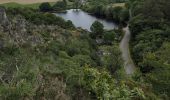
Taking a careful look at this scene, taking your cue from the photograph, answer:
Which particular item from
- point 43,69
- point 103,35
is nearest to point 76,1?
point 103,35

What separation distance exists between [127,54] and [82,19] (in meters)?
30.9

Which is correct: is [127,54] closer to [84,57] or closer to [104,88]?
[84,57]

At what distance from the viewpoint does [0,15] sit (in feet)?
132

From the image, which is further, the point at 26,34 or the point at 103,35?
the point at 103,35

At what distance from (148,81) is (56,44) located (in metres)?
15.9

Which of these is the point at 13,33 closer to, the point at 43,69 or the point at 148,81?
the point at 148,81

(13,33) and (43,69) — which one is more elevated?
(43,69)

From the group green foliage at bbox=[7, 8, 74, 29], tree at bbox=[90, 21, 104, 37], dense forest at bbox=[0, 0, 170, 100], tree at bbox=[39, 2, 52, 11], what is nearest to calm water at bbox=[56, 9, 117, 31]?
dense forest at bbox=[0, 0, 170, 100]

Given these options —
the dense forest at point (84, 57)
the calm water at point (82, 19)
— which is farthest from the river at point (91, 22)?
the dense forest at point (84, 57)

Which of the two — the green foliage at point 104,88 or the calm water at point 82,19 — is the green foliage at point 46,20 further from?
the green foliage at point 104,88

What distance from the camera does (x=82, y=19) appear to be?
72188 millimetres

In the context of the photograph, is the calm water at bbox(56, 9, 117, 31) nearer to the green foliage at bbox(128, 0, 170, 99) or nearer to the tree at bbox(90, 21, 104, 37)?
the tree at bbox(90, 21, 104, 37)

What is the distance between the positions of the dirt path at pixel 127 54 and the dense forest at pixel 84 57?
0.68m

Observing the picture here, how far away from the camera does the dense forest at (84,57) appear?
38.1 feet
